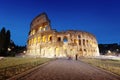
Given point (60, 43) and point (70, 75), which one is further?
point (60, 43)

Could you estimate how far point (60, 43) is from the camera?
213 ft

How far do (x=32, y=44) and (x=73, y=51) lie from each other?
79.8ft

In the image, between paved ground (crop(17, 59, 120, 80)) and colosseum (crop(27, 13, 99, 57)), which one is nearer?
paved ground (crop(17, 59, 120, 80))

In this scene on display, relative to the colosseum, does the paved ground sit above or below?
below

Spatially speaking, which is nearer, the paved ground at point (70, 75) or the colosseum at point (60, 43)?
the paved ground at point (70, 75)

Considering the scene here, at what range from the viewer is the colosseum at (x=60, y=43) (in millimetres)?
64188

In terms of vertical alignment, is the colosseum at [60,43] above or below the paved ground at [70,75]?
above

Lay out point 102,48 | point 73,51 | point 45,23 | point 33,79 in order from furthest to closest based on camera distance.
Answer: point 102,48
point 45,23
point 73,51
point 33,79

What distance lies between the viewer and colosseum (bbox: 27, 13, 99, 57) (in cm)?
6419

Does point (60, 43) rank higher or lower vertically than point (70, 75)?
higher

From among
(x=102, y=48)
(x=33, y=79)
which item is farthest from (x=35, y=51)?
(x=102, y=48)

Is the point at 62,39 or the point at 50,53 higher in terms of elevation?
the point at 62,39

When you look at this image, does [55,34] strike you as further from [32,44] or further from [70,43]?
[32,44]

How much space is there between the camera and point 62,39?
66.8 meters
